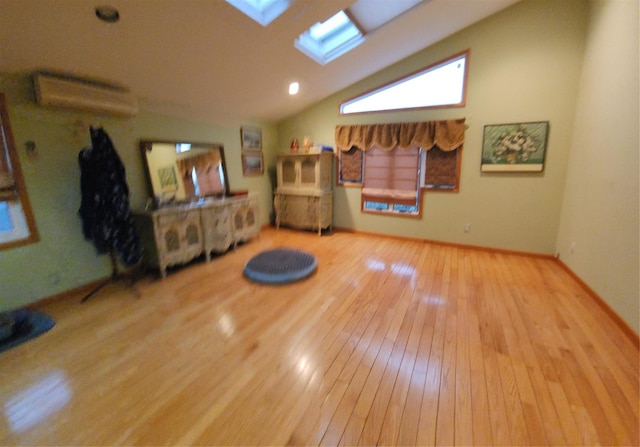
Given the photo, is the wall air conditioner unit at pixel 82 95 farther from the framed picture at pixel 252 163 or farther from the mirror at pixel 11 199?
the framed picture at pixel 252 163

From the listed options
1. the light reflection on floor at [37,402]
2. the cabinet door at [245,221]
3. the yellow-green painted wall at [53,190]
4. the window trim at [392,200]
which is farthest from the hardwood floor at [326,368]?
the window trim at [392,200]

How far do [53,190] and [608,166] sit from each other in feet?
16.9

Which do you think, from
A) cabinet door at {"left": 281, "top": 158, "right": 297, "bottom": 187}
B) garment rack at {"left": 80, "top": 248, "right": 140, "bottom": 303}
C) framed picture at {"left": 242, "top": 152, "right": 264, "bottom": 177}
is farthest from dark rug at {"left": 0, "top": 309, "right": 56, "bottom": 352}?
cabinet door at {"left": 281, "top": 158, "right": 297, "bottom": 187}

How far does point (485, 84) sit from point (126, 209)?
4650 millimetres

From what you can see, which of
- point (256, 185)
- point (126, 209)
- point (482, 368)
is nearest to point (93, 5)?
point (126, 209)

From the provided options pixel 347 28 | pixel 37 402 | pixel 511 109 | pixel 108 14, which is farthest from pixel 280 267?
pixel 511 109

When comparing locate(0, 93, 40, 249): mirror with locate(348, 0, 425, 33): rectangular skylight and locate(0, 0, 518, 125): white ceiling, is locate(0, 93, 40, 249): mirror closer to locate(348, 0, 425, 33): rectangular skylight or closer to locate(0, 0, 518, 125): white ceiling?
locate(0, 0, 518, 125): white ceiling

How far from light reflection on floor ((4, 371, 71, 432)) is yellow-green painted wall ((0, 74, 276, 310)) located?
4.03ft

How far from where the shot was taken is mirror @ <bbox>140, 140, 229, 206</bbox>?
124 inches

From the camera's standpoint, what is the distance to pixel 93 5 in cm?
174

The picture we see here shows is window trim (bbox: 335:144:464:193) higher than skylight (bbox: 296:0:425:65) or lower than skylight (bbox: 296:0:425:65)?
lower

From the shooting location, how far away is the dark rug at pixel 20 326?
1.90 meters

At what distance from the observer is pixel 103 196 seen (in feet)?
8.00

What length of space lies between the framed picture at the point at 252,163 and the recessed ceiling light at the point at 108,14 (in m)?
2.58
